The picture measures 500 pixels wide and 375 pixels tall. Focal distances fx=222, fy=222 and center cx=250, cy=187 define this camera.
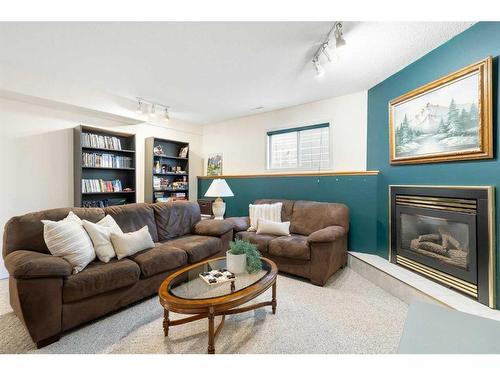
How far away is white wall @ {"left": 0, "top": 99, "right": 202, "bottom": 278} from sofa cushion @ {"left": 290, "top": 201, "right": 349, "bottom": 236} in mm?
3357

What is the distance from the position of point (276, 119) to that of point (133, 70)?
7.84 feet

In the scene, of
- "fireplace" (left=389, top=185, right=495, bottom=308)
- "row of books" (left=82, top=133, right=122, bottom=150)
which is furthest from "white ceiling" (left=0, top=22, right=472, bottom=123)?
"fireplace" (left=389, top=185, right=495, bottom=308)

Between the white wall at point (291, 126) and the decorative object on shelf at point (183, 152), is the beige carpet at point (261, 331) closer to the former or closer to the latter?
the white wall at point (291, 126)

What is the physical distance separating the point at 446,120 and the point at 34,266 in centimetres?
356

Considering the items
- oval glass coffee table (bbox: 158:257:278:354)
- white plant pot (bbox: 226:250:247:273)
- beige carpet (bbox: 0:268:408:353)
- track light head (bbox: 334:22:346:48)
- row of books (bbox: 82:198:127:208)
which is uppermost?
track light head (bbox: 334:22:346:48)

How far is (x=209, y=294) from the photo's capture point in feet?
5.05

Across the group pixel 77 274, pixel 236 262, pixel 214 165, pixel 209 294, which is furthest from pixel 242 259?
pixel 214 165

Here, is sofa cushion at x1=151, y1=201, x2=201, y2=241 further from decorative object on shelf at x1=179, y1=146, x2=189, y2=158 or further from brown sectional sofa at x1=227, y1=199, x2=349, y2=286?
decorative object on shelf at x1=179, y1=146, x2=189, y2=158

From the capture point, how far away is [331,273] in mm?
2623

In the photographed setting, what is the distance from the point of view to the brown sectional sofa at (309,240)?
8.11 feet

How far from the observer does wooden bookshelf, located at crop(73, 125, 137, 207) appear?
3.18m

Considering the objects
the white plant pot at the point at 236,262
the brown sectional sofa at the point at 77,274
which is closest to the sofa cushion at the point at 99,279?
the brown sectional sofa at the point at 77,274

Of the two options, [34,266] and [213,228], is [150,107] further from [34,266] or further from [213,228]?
[34,266]

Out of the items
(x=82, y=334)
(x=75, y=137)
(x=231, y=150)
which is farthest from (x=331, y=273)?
(x=75, y=137)
